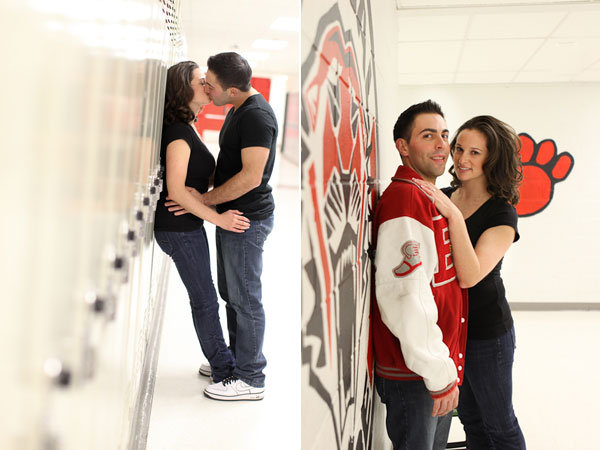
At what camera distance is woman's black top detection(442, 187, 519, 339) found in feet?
5.66

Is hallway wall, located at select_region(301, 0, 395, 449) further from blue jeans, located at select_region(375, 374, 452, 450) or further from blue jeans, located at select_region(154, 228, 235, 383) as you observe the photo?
blue jeans, located at select_region(154, 228, 235, 383)

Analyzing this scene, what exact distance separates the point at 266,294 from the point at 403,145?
2838mm

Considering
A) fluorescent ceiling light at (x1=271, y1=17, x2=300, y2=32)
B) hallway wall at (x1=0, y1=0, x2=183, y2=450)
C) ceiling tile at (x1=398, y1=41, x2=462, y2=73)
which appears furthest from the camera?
fluorescent ceiling light at (x1=271, y1=17, x2=300, y2=32)

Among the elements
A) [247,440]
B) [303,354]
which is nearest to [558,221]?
[247,440]

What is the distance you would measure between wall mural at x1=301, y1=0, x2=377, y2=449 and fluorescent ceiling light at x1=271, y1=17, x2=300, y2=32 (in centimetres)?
654

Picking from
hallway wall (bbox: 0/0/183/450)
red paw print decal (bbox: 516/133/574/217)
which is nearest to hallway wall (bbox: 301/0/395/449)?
hallway wall (bbox: 0/0/183/450)

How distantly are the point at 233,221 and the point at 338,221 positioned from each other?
117 cm

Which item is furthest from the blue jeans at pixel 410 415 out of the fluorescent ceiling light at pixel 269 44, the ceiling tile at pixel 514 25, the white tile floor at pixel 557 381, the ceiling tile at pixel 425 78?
the fluorescent ceiling light at pixel 269 44

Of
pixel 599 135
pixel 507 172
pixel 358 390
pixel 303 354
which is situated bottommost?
pixel 358 390

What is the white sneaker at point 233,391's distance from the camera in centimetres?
238

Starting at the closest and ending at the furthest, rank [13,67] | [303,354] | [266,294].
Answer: [13,67]
[303,354]
[266,294]

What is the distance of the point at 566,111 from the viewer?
5.95m

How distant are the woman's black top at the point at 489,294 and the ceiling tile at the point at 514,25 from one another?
2.43 m

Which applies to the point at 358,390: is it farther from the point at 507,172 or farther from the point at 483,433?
the point at 507,172
